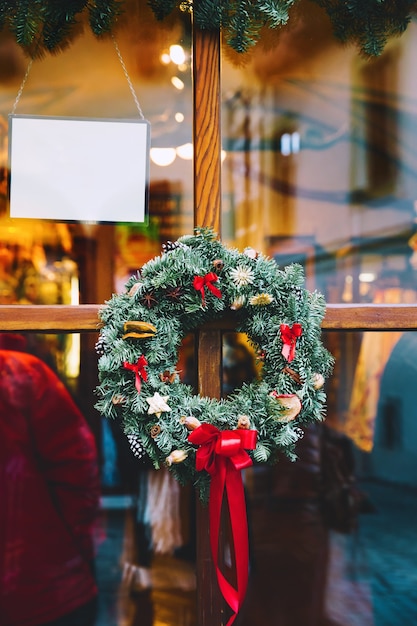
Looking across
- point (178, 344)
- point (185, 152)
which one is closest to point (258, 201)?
point (185, 152)

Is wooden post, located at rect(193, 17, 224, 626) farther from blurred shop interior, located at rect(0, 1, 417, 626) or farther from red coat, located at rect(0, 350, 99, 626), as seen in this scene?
red coat, located at rect(0, 350, 99, 626)

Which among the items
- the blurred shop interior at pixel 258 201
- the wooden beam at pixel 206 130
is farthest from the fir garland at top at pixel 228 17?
the blurred shop interior at pixel 258 201

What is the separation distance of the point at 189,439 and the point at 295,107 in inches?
73.4

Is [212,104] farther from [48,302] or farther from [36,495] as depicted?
[36,495]

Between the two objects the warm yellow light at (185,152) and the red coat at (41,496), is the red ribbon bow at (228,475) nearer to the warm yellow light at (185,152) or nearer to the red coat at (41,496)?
the red coat at (41,496)

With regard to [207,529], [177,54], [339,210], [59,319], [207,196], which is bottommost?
[207,529]

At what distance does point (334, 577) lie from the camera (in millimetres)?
2826

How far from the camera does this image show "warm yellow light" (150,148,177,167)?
249cm

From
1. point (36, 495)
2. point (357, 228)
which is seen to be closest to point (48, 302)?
point (36, 495)

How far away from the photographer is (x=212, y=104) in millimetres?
1690

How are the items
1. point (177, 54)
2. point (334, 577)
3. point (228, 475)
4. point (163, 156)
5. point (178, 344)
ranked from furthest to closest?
point (334, 577) → point (163, 156) → point (177, 54) → point (178, 344) → point (228, 475)

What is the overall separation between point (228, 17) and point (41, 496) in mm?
2052

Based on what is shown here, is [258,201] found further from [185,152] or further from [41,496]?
[41,496]

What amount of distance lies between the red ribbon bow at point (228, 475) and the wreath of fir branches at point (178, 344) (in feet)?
0.14
